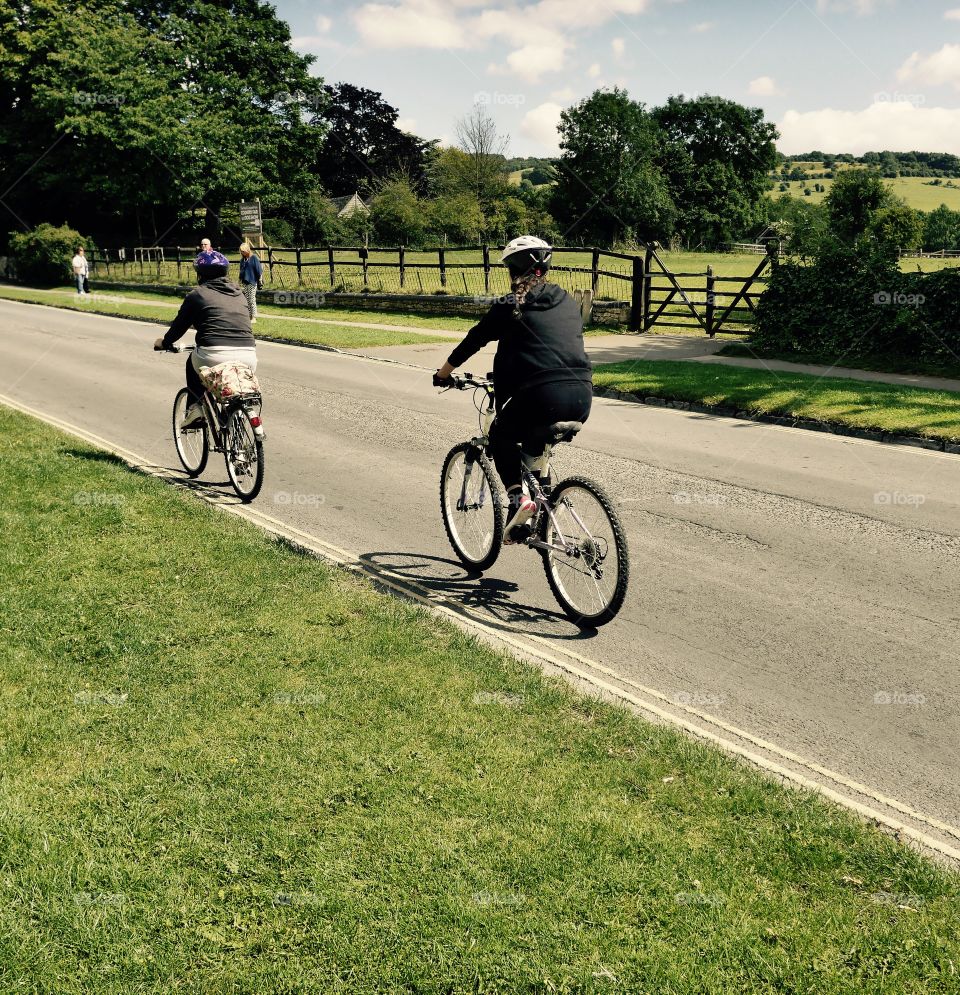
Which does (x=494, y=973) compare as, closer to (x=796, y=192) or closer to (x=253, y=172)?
(x=253, y=172)

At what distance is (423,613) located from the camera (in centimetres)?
588

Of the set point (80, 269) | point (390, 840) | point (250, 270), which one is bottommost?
point (390, 840)

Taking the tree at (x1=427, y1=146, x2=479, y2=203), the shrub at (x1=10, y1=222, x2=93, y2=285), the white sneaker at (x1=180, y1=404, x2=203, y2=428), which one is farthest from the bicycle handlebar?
the tree at (x1=427, y1=146, x2=479, y2=203)

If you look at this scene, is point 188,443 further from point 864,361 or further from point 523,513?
point 864,361

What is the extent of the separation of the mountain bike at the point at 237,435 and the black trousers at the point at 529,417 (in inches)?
127

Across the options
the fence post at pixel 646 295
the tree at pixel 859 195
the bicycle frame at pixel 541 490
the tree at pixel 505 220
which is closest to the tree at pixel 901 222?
the tree at pixel 859 195

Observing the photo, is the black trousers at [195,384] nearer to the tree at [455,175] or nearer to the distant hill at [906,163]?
the tree at [455,175]

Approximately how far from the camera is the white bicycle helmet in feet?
18.1

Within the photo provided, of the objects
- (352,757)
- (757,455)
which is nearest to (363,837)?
(352,757)

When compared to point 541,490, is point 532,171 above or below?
above

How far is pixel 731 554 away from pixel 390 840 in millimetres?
4566

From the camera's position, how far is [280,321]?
2683 centimetres

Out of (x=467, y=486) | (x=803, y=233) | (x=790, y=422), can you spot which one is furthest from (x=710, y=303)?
(x=467, y=486)

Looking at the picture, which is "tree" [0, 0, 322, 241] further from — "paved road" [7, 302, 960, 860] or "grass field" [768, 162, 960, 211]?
"grass field" [768, 162, 960, 211]
